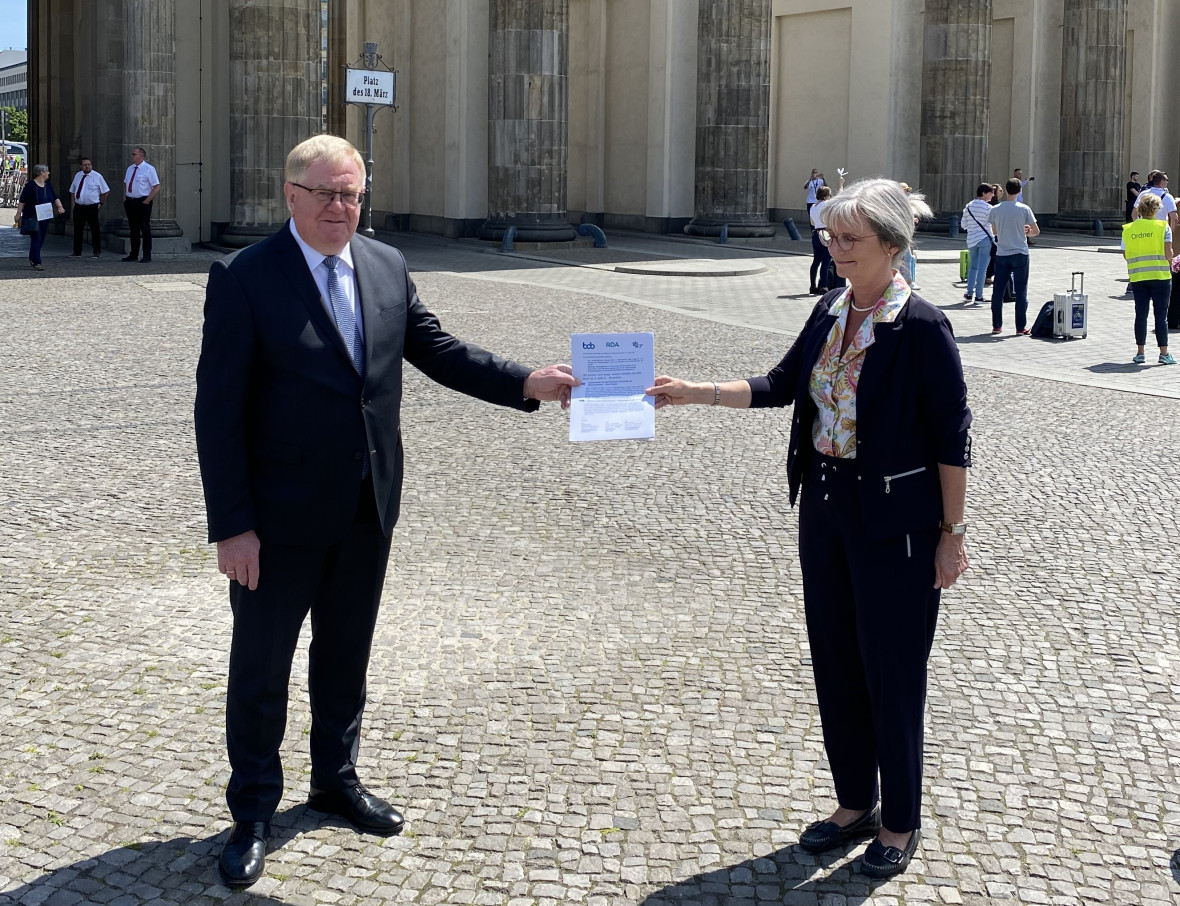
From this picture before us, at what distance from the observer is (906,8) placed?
33.5 meters

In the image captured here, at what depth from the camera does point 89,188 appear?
79.4 ft

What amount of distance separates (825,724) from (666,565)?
9.46ft

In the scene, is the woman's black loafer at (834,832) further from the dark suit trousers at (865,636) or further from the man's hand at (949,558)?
the man's hand at (949,558)

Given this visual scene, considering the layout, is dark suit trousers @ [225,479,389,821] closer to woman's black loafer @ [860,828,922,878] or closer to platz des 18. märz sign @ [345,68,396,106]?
woman's black loafer @ [860,828,922,878]

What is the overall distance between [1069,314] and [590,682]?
12.1 m

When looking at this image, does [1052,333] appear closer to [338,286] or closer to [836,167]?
[338,286]

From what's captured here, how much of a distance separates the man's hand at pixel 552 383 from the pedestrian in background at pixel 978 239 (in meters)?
14.8

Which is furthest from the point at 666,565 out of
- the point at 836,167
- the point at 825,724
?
the point at 836,167

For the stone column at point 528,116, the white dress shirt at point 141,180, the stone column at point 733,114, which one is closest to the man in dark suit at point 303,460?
the white dress shirt at point 141,180

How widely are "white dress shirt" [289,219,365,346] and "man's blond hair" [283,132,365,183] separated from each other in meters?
0.15

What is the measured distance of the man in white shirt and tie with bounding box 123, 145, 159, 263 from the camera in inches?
910

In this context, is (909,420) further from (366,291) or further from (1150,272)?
(1150,272)

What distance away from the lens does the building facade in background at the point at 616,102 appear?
2594cm

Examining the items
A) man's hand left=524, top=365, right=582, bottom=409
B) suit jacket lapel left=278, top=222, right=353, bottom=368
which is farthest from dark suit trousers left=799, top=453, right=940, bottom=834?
suit jacket lapel left=278, top=222, right=353, bottom=368
